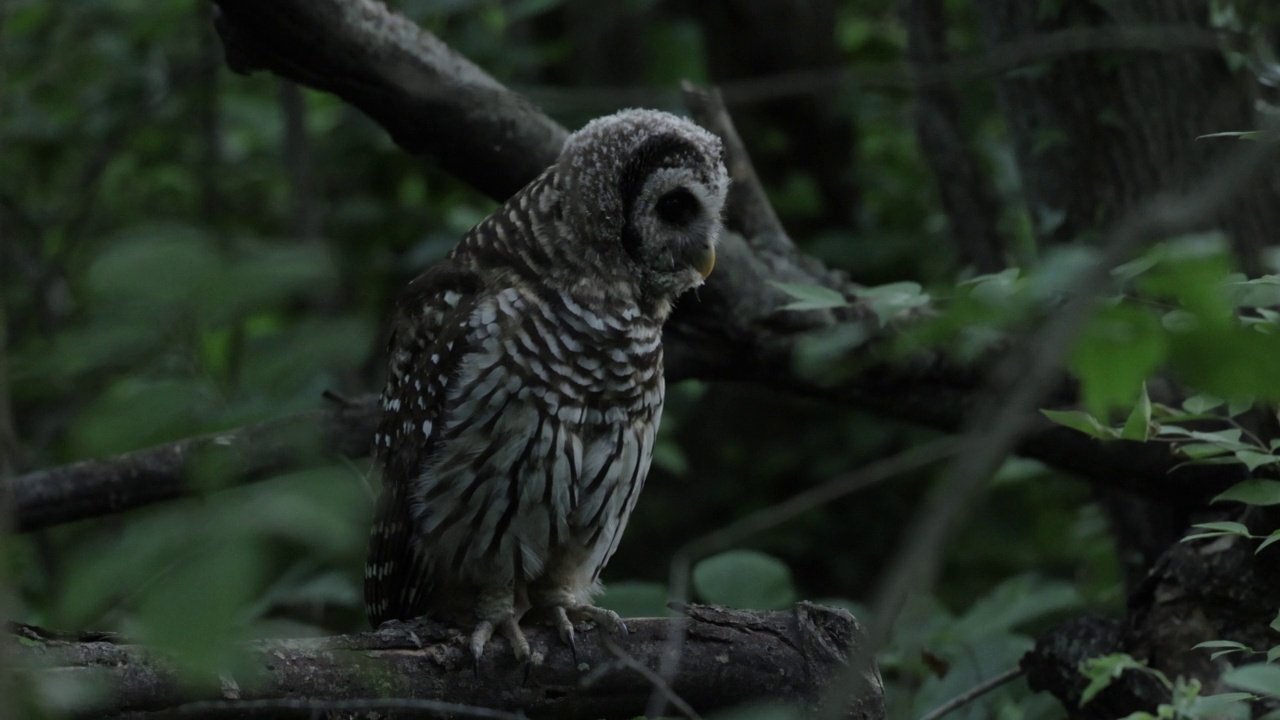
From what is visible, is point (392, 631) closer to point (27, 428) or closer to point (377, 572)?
point (377, 572)

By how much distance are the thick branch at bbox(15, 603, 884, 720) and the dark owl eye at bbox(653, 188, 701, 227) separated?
3.37 feet

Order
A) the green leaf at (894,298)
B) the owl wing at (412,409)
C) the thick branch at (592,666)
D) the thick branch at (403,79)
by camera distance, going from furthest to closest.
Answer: the thick branch at (403,79) → the owl wing at (412,409) → the green leaf at (894,298) → the thick branch at (592,666)

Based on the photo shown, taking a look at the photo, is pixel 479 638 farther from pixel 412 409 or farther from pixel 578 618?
pixel 412 409

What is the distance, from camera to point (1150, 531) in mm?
4172

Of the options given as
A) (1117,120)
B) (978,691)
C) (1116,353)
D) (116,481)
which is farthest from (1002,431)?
(1117,120)

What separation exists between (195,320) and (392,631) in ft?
5.88

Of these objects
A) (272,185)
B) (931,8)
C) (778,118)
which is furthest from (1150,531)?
(272,185)

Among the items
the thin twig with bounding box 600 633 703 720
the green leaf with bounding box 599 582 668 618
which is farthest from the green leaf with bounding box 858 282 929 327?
the green leaf with bounding box 599 582 668 618

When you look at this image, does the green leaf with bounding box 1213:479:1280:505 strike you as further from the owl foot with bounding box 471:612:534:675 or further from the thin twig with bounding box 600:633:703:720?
the owl foot with bounding box 471:612:534:675

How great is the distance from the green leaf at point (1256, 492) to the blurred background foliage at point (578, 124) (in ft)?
2.20

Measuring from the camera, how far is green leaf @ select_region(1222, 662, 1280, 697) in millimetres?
1680

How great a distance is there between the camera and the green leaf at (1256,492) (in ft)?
7.77

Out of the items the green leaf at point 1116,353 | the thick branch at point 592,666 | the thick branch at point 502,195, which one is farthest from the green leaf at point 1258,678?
the thick branch at point 502,195

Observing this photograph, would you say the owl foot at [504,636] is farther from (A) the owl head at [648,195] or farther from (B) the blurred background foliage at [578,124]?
(A) the owl head at [648,195]
